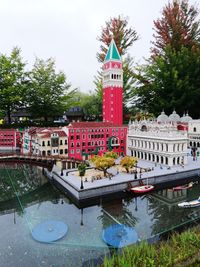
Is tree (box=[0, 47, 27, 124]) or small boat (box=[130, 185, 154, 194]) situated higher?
tree (box=[0, 47, 27, 124])

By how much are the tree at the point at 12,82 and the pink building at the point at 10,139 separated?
642 centimetres

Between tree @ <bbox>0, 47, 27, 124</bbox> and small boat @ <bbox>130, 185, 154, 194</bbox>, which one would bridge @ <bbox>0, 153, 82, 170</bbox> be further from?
tree @ <bbox>0, 47, 27, 124</bbox>

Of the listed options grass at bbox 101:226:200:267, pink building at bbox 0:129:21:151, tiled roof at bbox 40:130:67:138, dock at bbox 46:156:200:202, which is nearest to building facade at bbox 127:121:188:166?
dock at bbox 46:156:200:202

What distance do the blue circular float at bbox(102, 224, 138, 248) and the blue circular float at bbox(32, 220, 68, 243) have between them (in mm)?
4192

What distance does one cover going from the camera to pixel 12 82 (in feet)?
182

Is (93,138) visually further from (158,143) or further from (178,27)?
(178,27)

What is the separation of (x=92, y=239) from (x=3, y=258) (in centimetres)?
760

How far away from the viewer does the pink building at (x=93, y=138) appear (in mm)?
43188

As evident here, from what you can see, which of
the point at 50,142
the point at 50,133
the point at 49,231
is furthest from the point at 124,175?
the point at 50,133

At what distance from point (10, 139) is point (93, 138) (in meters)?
23.0

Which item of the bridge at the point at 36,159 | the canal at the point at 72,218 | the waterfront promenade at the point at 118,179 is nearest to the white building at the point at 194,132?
the waterfront promenade at the point at 118,179

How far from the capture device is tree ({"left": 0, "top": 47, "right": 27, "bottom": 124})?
54.2m

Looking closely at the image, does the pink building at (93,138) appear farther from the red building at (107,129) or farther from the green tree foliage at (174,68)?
the green tree foliage at (174,68)

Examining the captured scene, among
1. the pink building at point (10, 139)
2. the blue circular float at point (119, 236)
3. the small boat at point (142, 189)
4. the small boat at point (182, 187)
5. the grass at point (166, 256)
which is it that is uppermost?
the pink building at point (10, 139)
